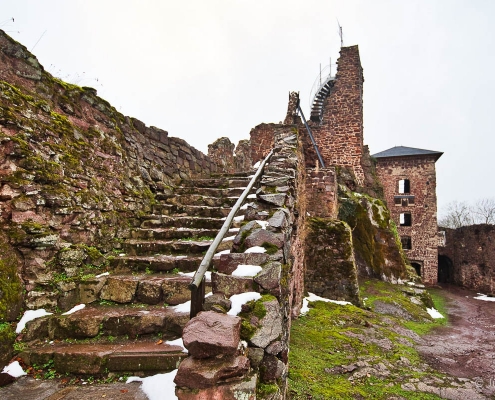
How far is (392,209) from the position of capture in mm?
23922

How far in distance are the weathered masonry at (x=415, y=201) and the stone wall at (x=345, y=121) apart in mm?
11188

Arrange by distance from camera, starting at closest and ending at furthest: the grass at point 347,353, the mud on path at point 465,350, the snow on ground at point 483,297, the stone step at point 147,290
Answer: the stone step at point 147,290, the grass at point 347,353, the mud on path at point 465,350, the snow on ground at point 483,297

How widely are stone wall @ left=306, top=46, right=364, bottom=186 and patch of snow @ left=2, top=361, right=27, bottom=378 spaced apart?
12362 millimetres

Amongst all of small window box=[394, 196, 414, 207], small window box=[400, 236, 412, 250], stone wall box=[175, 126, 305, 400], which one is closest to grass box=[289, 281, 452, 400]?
stone wall box=[175, 126, 305, 400]

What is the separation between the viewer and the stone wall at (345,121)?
545 inches

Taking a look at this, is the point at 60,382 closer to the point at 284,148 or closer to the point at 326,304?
the point at 284,148

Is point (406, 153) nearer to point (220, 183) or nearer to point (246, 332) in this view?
point (220, 183)

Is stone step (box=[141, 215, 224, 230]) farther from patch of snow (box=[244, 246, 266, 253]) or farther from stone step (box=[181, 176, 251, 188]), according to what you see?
patch of snow (box=[244, 246, 266, 253])

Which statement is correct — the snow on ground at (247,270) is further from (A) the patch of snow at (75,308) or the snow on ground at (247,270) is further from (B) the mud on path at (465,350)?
(B) the mud on path at (465,350)

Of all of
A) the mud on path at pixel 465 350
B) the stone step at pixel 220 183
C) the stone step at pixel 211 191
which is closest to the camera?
the mud on path at pixel 465 350

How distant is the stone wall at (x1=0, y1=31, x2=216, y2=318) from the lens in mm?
3020

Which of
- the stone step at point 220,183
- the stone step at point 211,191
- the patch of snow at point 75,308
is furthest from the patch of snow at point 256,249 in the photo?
the stone step at point 220,183

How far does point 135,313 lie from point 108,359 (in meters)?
0.51

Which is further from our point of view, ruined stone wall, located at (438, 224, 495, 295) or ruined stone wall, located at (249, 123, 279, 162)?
ruined stone wall, located at (438, 224, 495, 295)
